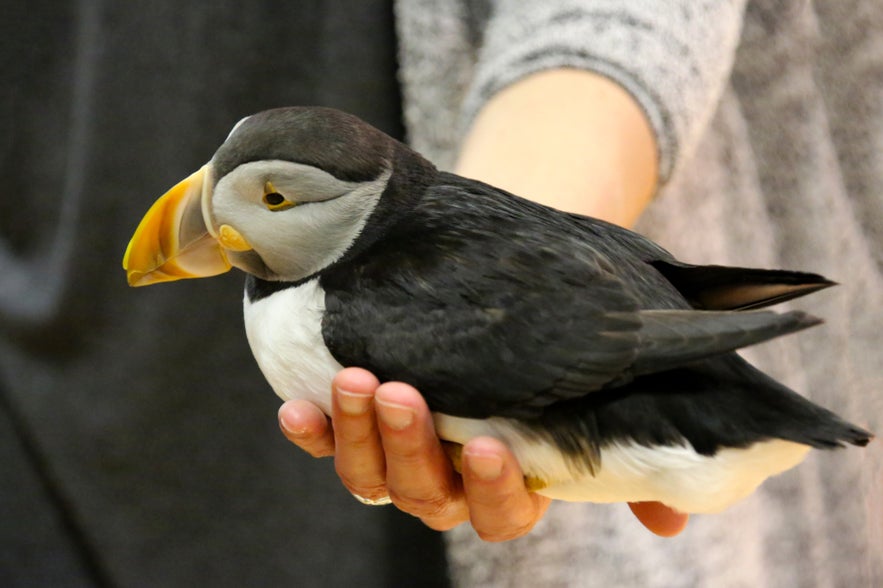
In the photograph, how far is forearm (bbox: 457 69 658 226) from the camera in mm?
941

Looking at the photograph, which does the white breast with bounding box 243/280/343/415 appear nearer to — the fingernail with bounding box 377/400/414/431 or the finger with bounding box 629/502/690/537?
the fingernail with bounding box 377/400/414/431

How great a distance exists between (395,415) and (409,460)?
76 mm

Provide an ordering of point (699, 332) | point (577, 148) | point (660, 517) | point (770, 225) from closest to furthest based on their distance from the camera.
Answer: point (699, 332), point (660, 517), point (577, 148), point (770, 225)

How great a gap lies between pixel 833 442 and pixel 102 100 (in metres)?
1.06

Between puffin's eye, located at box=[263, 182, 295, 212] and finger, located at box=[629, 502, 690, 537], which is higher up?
puffin's eye, located at box=[263, 182, 295, 212]

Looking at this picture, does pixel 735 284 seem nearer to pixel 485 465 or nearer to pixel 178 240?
pixel 485 465

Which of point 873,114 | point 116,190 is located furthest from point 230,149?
point 873,114

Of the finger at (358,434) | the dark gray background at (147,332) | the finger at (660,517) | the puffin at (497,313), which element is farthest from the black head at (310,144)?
the dark gray background at (147,332)

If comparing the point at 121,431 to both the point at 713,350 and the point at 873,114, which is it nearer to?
the point at 713,350

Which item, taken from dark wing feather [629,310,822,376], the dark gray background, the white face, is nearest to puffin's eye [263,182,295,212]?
the white face

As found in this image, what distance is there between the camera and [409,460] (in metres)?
0.70

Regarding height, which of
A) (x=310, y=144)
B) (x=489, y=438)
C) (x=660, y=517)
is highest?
(x=310, y=144)

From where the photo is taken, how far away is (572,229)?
2.37ft

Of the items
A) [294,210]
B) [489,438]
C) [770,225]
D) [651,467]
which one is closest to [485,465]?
[489,438]
